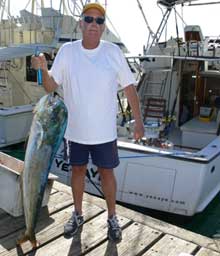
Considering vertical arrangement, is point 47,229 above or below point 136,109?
below

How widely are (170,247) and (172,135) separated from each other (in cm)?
477

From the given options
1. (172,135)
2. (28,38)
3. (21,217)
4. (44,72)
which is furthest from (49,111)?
(28,38)

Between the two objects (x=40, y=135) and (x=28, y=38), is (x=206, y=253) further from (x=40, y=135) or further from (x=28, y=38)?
(x=28, y=38)

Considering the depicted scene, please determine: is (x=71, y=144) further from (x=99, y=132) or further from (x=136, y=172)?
(x=136, y=172)

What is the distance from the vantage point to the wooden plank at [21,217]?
300 centimetres

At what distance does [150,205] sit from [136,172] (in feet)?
1.69

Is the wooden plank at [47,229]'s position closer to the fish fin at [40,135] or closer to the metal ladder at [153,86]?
the fish fin at [40,135]

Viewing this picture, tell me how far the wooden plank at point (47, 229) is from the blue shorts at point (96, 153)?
22.3 inches

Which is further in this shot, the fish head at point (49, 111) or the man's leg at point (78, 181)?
the man's leg at point (78, 181)

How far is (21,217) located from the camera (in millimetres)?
3176

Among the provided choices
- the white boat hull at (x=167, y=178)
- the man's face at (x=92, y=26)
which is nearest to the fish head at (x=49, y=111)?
the man's face at (x=92, y=26)

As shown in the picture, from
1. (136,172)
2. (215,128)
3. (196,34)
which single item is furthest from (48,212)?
(196,34)

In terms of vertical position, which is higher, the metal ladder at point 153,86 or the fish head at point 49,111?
the fish head at point 49,111

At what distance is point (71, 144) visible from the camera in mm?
2816
